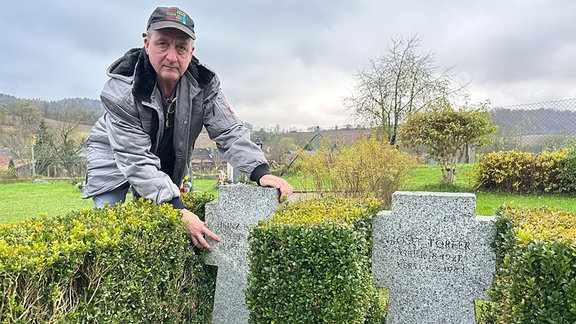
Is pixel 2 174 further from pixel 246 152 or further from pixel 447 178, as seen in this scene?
pixel 246 152

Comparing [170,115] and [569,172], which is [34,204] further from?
[569,172]

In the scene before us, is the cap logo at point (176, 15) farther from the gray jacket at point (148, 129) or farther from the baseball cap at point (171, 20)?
the gray jacket at point (148, 129)

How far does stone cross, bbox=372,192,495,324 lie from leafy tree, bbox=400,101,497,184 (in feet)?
24.9

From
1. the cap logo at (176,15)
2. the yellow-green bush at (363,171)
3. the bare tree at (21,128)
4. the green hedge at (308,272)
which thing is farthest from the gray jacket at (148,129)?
the bare tree at (21,128)

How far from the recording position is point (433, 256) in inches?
116

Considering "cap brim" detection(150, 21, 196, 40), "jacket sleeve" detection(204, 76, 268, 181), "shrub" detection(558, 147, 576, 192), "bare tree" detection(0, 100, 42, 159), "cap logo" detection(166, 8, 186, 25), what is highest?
"bare tree" detection(0, 100, 42, 159)

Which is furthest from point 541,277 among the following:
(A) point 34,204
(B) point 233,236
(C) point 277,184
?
(A) point 34,204

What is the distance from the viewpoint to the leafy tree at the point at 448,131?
9.90 m

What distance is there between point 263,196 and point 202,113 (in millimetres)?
826

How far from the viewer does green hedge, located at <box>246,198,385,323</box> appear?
2400 millimetres

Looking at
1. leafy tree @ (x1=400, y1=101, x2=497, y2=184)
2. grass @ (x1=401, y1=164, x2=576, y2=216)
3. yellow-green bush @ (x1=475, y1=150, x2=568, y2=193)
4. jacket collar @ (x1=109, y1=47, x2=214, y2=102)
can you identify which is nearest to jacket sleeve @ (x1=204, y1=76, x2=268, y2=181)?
jacket collar @ (x1=109, y1=47, x2=214, y2=102)

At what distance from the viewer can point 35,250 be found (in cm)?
188

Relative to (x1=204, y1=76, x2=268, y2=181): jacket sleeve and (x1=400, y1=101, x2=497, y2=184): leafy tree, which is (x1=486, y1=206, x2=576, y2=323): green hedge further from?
(x1=400, y1=101, x2=497, y2=184): leafy tree

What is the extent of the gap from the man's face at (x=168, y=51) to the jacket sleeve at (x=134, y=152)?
0.31m
